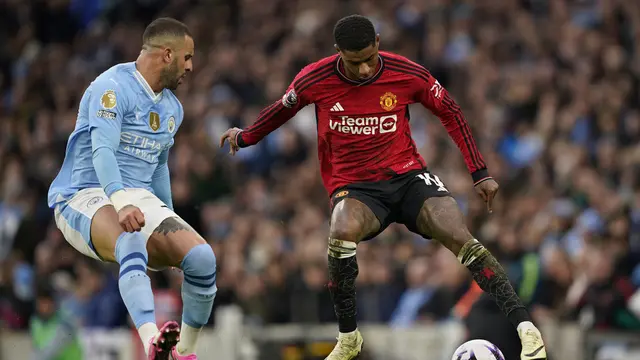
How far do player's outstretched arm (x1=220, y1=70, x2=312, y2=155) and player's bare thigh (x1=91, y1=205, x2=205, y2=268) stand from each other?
0.96 m

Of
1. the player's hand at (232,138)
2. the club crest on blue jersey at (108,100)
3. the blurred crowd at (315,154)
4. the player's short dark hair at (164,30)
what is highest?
the player's short dark hair at (164,30)

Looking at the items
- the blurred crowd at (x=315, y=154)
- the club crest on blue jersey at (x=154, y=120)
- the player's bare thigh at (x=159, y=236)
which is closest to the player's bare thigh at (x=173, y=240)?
the player's bare thigh at (x=159, y=236)

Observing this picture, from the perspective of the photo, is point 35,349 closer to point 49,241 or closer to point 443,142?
point 49,241

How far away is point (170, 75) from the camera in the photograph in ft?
31.5

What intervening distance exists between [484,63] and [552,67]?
103 cm

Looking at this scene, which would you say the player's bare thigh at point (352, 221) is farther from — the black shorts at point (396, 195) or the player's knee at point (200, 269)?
the player's knee at point (200, 269)

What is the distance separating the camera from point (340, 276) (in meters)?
9.69

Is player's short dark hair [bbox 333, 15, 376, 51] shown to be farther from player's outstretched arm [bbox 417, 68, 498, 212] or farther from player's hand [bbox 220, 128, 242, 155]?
player's hand [bbox 220, 128, 242, 155]

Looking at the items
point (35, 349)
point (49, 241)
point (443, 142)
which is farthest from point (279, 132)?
point (35, 349)

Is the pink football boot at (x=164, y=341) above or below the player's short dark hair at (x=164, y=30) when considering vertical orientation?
below

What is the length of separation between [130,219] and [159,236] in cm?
67

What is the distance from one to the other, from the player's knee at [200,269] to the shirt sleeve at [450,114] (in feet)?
6.58

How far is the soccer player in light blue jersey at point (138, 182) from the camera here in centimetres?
909

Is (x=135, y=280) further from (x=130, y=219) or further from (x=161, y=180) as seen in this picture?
(x=161, y=180)
